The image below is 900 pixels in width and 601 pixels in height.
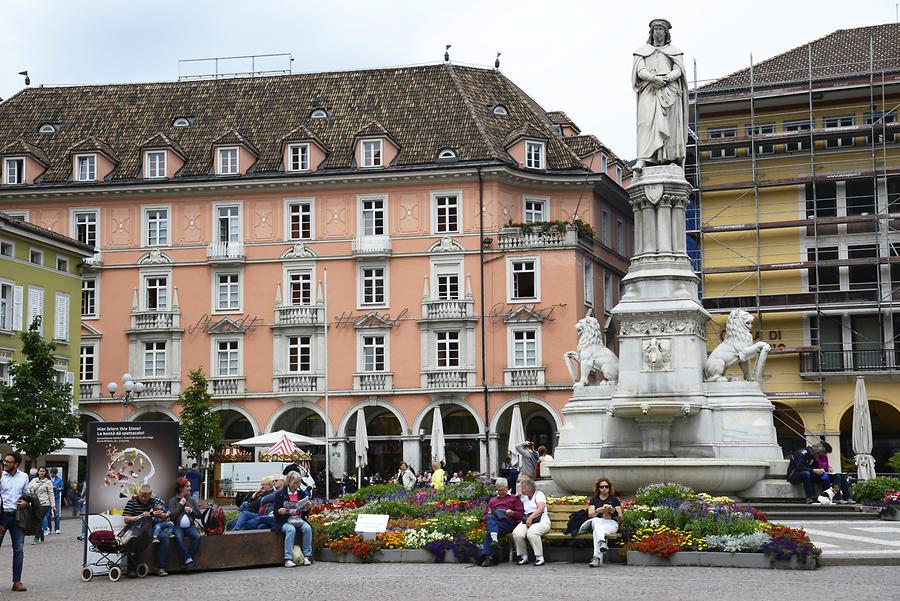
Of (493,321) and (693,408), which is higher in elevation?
(493,321)

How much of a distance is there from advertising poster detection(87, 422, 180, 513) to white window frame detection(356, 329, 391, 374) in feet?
122

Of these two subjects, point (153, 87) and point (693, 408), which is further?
point (153, 87)

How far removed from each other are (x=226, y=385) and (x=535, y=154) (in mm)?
16740

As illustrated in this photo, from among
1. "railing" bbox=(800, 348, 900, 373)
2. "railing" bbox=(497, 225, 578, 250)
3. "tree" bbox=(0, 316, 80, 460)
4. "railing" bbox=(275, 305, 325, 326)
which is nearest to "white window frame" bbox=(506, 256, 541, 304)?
"railing" bbox=(497, 225, 578, 250)

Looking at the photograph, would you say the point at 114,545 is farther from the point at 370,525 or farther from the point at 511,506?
the point at 511,506

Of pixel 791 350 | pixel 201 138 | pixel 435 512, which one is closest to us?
pixel 435 512

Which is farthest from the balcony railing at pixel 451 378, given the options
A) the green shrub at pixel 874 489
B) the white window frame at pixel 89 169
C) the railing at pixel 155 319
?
the green shrub at pixel 874 489

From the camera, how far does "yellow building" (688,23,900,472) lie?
175ft

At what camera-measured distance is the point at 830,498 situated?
93.3 feet

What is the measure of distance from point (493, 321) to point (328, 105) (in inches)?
537

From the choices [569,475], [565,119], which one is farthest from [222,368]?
[569,475]

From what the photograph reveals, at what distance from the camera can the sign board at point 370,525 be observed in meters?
21.7

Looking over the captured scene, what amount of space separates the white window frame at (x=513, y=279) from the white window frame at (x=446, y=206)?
272 centimetres

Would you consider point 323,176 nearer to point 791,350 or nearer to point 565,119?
point 565,119
